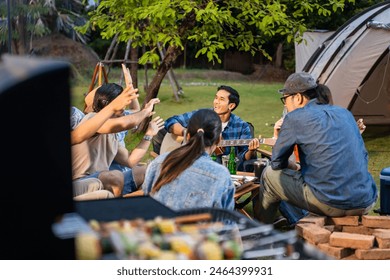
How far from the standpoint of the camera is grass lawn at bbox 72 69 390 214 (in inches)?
403

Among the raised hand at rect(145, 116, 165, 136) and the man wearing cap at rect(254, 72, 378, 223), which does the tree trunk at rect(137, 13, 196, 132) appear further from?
the man wearing cap at rect(254, 72, 378, 223)

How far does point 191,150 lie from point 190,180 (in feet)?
0.48

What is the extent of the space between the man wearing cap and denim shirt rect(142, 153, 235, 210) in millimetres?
1436

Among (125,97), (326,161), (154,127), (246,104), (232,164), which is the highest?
(125,97)

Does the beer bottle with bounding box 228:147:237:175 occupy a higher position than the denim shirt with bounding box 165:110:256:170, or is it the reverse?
the denim shirt with bounding box 165:110:256:170

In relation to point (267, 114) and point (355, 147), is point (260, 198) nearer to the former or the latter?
point (355, 147)

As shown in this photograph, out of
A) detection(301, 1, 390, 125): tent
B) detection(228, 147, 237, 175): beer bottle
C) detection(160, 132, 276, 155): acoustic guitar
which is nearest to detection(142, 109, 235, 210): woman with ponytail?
detection(228, 147, 237, 175): beer bottle

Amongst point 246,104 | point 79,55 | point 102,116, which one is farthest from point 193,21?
point 79,55

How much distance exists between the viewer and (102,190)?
411 cm

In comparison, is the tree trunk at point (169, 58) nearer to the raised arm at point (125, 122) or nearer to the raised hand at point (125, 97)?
the raised arm at point (125, 122)

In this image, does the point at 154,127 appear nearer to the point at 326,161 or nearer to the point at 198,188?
the point at 326,161

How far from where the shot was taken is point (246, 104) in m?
17.2

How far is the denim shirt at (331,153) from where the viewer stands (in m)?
4.34

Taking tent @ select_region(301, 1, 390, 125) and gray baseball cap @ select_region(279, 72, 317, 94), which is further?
tent @ select_region(301, 1, 390, 125)
